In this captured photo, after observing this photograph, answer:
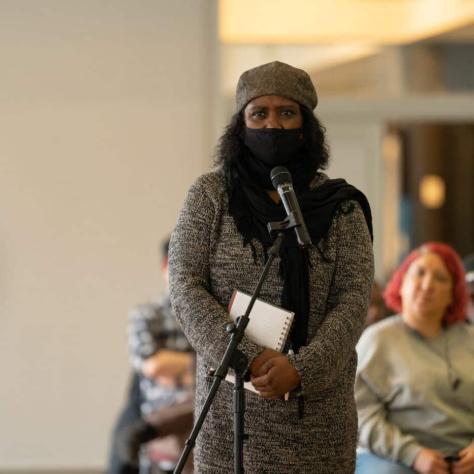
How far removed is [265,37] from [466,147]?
5392 millimetres

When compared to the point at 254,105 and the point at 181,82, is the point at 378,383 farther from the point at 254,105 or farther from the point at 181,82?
the point at 181,82

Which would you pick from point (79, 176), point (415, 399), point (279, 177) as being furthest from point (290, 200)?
point (79, 176)

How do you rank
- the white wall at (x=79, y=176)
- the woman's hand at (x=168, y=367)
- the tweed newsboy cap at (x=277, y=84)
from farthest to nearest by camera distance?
1. the white wall at (x=79, y=176)
2. the woman's hand at (x=168, y=367)
3. the tweed newsboy cap at (x=277, y=84)

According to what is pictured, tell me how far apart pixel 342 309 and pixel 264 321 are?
18cm

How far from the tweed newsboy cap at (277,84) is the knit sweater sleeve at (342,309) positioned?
0.29 m

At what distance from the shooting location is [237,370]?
8.00 feet

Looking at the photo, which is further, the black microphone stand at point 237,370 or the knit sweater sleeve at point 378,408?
the knit sweater sleeve at point 378,408

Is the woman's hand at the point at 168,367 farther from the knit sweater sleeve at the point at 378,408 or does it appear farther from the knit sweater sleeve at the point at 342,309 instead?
the knit sweater sleeve at the point at 342,309

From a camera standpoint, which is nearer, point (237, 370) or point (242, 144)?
point (237, 370)

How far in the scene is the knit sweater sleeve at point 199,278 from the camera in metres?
2.52

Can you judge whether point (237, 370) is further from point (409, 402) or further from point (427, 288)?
point (427, 288)

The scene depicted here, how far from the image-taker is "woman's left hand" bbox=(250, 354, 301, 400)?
8.02 feet

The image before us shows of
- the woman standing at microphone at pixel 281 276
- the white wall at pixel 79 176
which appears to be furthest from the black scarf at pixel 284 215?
the white wall at pixel 79 176

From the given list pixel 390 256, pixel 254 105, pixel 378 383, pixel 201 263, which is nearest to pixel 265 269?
pixel 201 263
